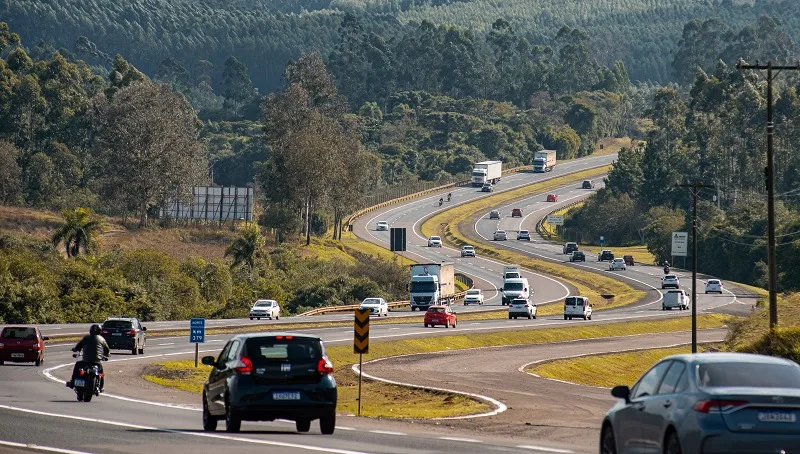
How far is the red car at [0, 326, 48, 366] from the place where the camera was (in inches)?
1816

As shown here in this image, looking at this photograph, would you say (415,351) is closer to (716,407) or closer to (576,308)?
(576,308)

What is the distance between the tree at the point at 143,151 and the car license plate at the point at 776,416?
106725mm

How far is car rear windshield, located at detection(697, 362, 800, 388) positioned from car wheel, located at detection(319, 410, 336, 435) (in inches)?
348

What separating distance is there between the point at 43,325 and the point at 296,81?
79.0m

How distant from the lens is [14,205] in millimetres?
126938

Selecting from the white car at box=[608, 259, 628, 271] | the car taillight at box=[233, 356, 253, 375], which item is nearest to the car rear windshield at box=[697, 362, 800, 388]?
the car taillight at box=[233, 356, 253, 375]

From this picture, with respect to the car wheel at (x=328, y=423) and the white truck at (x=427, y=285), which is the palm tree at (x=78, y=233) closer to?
the white truck at (x=427, y=285)

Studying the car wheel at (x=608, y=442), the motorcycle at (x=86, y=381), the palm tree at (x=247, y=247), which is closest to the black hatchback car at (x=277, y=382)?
the car wheel at (x=608, y=442)

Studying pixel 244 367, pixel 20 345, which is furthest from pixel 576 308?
pixel 244 367

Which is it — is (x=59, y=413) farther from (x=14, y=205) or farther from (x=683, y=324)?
(x=14, y=205)

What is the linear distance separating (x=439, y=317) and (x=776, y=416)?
61448mm

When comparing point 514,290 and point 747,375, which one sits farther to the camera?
point 514,290

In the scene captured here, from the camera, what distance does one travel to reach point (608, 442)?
690 inches

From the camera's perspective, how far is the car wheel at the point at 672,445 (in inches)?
592
